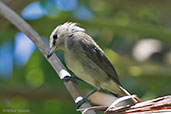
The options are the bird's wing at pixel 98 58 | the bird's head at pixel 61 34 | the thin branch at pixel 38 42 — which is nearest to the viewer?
the thin branch at pixel 38 42

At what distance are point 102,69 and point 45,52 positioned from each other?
33.4 inches

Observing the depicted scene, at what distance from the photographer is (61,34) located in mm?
3188

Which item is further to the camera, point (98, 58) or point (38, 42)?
point (98, 58)

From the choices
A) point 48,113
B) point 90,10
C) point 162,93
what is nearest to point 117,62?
point 162,93

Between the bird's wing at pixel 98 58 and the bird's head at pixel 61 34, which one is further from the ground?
the bird's head at pixel 61 34

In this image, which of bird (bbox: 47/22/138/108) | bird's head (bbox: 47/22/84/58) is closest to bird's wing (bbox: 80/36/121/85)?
bird (bbox: 47/22/138/108)

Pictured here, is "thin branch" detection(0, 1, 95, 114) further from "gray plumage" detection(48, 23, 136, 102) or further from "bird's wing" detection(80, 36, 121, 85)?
"bird's wing" detection(80, 36, 121, 85)

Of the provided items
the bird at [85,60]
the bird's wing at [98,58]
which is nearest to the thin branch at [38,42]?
the bird at [85,60]

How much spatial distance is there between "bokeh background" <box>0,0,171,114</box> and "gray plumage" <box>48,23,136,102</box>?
0.37m

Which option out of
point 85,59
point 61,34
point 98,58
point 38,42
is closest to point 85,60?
point 85,59

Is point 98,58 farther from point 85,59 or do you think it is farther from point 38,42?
point 38,42

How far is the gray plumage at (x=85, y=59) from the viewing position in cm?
312

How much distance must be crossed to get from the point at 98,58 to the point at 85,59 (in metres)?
0.13

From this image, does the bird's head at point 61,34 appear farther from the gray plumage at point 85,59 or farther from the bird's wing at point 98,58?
the bird's wing at point 98,58
